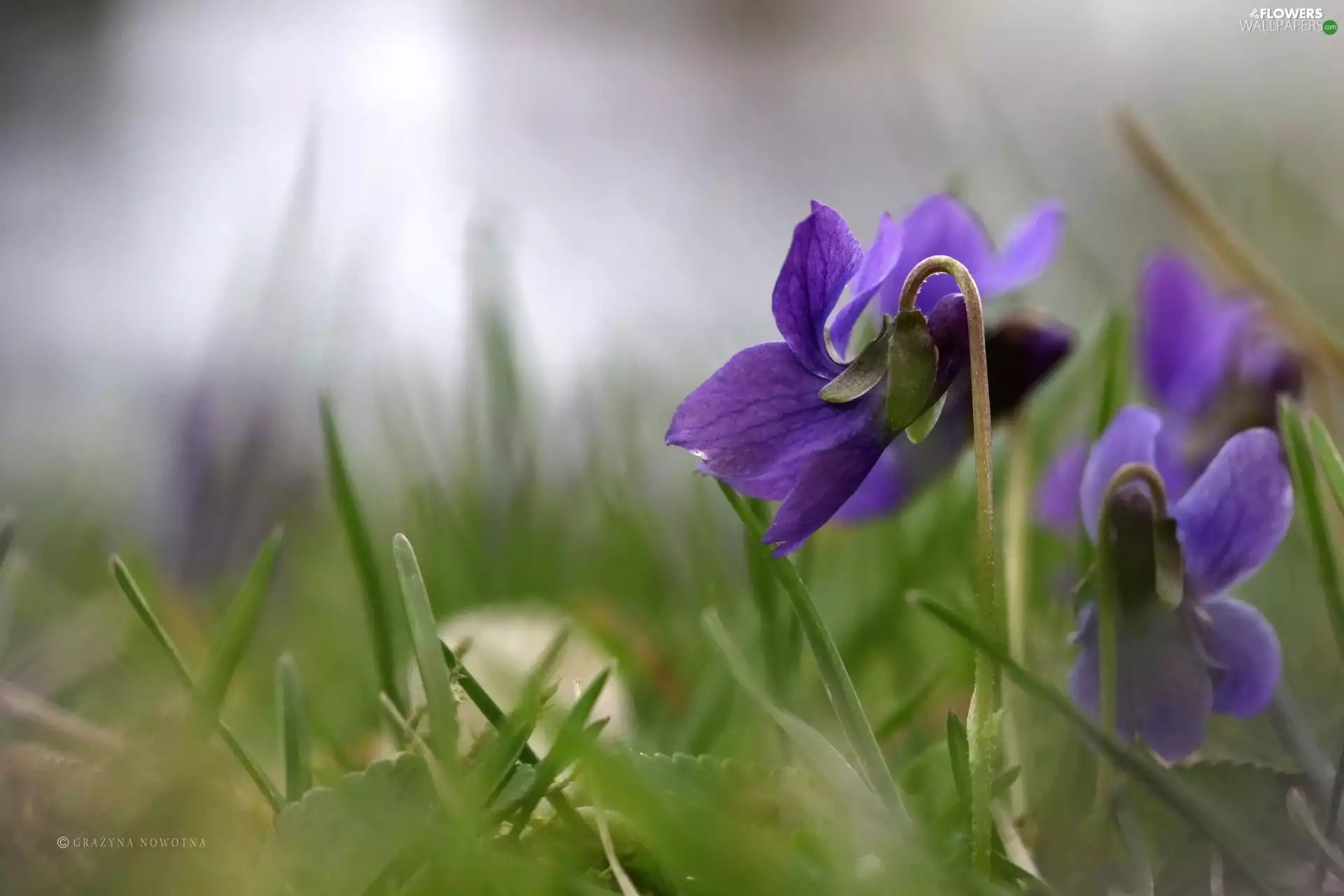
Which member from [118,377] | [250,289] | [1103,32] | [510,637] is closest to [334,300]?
[250,289]

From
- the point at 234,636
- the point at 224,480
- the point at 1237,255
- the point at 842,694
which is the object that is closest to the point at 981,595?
the point at 842,694

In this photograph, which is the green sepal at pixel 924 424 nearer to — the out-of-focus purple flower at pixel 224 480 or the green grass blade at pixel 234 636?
the green grass blade at pixel 234 636

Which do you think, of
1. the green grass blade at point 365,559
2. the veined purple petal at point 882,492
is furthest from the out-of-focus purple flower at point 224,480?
the veined purple petal at point 882,492

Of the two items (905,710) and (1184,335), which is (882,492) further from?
(1184,335)

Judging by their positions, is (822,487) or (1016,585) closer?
(822,487)

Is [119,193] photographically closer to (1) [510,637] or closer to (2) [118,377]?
(2) [118,377]
